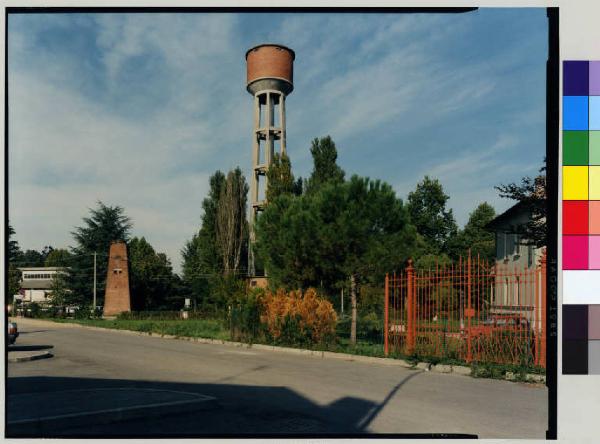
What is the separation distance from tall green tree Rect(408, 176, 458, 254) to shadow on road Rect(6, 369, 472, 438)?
39044 mm

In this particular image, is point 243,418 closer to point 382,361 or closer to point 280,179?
point 382,361

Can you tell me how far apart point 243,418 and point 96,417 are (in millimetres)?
1886

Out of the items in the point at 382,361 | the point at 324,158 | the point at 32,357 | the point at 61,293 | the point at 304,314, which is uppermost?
the point at 324,158

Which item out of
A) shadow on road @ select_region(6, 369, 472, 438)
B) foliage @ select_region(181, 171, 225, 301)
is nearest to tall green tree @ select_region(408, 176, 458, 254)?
foliage @ select_region(181, 171, 225, 301)

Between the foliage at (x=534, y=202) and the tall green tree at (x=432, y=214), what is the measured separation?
31614 mm

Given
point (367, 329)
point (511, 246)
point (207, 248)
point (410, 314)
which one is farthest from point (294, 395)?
point (207, 248)

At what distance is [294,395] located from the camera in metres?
8.52

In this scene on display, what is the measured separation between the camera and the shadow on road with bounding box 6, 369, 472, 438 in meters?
6.31

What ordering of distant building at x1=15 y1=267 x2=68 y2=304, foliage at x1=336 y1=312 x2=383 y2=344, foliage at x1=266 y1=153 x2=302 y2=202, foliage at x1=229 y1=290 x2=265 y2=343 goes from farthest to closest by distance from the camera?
1. distant building at x1=15 y1=267 x2=68 y2=304
2. foliage at x1=266 y1=153 x2=302 y2=202
3. foliage at x1=336 y1=312 x2=383 y2=344
4. foliage at x1=229 y1=290 x2=265 y2=343

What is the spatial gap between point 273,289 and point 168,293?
31308mm

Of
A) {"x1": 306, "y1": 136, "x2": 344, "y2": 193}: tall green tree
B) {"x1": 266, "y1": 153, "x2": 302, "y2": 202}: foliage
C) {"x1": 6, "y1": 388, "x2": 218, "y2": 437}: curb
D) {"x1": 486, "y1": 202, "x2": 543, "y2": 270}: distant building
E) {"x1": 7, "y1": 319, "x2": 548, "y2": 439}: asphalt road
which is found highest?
{"x1": 306, "y1": 136, "x2": 344, "y2": 193}: tall green tree

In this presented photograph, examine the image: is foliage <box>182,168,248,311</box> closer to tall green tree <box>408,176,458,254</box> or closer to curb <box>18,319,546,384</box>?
tall green tree <box>408,176,458,254</box>

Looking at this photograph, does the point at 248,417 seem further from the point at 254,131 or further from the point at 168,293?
the point at 168,293

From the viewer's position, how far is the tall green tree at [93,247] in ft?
159
